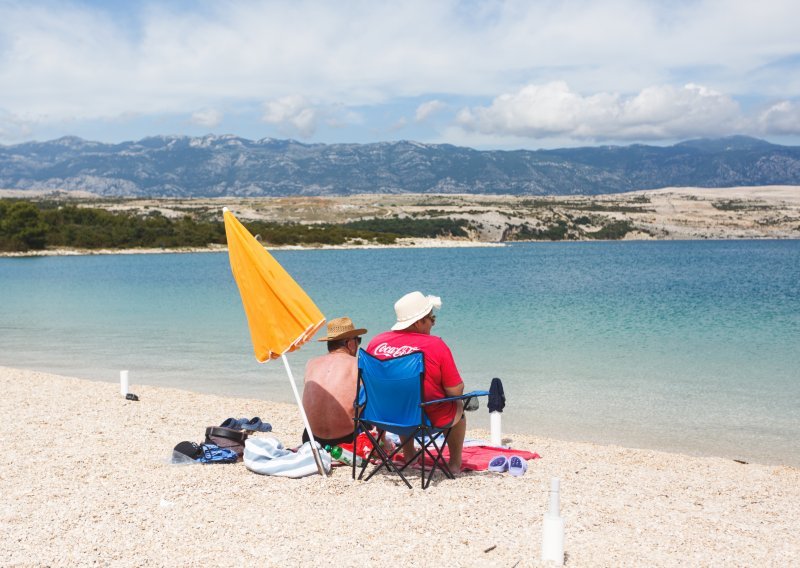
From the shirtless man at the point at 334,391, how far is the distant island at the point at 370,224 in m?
74.4

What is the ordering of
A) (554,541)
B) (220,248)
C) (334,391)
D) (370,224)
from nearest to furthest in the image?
(554,541) → (334,391) → (220,248) → (370,224)

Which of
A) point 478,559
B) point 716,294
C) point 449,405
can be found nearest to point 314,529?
point 478,559

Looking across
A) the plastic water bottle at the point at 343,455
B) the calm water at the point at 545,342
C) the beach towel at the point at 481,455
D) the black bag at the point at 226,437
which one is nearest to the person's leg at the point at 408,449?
Result: the beach towel at the point at 481,455

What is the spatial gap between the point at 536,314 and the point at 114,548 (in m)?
21.8

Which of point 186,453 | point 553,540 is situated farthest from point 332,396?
point 553,540

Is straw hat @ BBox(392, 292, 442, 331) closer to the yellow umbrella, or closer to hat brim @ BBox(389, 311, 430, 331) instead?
hat brim @ BBox(389, 311, 430, 331)

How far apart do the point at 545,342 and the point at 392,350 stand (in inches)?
516

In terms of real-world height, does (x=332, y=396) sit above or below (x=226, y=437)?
above

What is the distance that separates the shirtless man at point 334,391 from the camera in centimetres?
712

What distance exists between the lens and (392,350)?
6.36 m

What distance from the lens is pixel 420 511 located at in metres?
5.62

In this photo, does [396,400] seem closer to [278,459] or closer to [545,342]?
[278,459]

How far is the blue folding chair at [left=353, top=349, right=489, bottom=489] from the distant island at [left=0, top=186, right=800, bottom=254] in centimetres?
7542

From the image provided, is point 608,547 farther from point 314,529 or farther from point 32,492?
point 32,492
